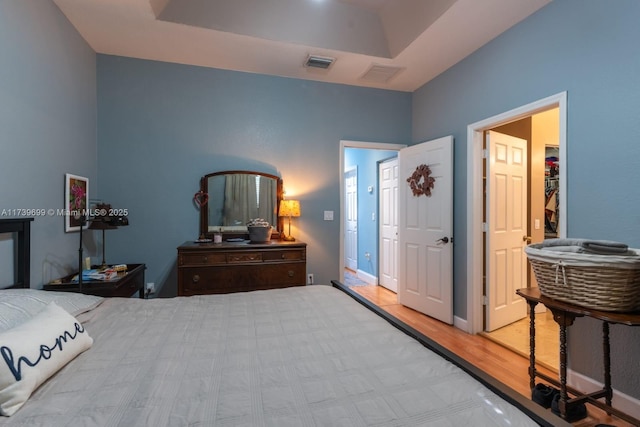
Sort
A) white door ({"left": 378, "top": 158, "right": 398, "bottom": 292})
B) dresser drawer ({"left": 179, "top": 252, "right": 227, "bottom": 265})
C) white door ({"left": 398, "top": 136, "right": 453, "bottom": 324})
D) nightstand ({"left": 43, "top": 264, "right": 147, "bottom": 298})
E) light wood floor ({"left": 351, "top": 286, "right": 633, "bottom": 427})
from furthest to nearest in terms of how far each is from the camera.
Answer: white door ({"left": 378, "top": 158, "right": 398, "bottom": 292}) < white door ({"left": 398, "top": 136, "right": 453, "bottom": 324}) < dresser drawer ({"left": 179, "top": 252, "right": 227, "bottom": 265}) < nightstand ({"left": 43, "top": 264, "right": 147, "bottom": 298}) < light wood floor ({"left": 351, "top": 286, "right": 633, "bottom": 427})

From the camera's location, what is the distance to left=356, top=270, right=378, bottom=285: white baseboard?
4914 millimetres

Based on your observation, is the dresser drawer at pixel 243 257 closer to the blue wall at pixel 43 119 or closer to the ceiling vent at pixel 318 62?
the blue wall at pixel 43 119

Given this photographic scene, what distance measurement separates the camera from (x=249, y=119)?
11.1 feet

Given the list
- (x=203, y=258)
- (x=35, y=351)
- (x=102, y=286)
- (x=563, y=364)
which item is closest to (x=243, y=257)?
(x=203, y=258)

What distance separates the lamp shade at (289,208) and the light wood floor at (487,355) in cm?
169

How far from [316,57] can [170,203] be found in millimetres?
2113

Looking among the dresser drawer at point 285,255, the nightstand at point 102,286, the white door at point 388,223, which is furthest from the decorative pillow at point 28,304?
the white door at point 388,223

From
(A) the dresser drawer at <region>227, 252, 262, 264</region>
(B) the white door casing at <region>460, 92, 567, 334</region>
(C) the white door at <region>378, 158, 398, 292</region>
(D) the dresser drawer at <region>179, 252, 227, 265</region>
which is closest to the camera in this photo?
(D) the dresser drawer at <region>179, 252, 227, 265</region>

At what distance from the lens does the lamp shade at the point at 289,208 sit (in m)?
3.29

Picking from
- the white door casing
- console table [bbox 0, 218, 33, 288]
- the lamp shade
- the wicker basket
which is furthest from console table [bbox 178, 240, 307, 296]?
the wicker basket

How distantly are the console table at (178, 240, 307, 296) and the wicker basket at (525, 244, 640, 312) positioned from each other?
1.99m

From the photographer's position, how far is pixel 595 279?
153cm

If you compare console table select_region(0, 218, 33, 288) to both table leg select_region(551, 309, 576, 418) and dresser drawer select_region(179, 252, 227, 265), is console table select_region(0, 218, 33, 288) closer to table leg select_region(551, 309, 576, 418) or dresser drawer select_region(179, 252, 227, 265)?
dresser drawer select_region(179, 252, 227, 265)

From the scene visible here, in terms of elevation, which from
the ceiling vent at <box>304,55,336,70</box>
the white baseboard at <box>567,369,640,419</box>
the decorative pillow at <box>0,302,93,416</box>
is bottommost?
the white baseboard at <box>567,369,640,419</box>
